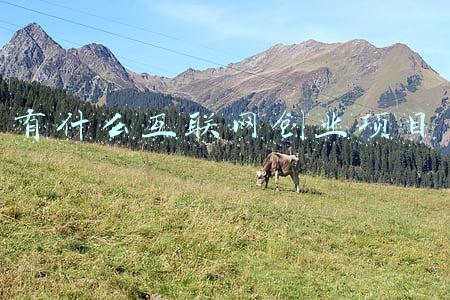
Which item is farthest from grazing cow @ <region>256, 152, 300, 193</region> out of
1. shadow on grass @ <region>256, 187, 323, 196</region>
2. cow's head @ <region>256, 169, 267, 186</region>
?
shadow on grass @ <region>256, 187, 323, 196</region>

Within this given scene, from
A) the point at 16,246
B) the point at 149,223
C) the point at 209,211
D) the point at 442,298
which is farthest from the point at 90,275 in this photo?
the point at 442,298

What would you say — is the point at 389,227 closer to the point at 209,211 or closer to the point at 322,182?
the point at 209,211

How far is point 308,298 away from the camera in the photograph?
446 inches

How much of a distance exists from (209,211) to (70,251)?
6659 millimetres

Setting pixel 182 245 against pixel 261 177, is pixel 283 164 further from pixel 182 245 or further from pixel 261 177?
pixel 182 245

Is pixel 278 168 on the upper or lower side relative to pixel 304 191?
upper

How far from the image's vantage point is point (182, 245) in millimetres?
13000

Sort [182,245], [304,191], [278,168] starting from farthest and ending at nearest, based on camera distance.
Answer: [278,168]
[304,191]
[182,245]

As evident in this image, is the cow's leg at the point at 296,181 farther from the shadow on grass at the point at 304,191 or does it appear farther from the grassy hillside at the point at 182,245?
the grassy hillside at the point at 182,245

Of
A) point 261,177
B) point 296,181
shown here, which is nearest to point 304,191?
point 296,181

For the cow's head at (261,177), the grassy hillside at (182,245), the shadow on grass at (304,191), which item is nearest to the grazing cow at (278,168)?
the cow's head at (261,177)

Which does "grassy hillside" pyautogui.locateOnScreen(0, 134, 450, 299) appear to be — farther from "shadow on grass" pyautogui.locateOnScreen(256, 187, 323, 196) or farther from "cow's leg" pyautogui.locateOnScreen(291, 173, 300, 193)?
"cow's leg" pyautogui.locateOnScreen(291, 173, 300, 193)

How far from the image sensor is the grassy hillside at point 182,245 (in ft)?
34.0

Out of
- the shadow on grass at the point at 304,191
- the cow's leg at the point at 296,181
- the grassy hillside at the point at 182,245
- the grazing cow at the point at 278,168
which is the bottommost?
the grassy hillside at the point at 182,245
